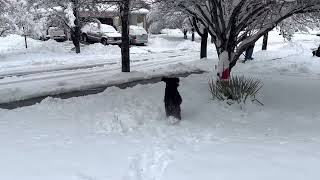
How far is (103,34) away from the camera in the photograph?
31.6 metres

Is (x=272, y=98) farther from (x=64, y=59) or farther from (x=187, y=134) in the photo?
(x=64, y=59)

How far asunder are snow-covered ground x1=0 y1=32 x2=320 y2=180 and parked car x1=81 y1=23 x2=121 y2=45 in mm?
19224

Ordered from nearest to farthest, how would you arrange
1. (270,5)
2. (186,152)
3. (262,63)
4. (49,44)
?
(186,152) < (270,5) < (262,63) < (49,44)

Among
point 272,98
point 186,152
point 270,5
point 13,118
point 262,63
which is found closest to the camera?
point 186,152

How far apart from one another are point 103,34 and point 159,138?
81.4 feet

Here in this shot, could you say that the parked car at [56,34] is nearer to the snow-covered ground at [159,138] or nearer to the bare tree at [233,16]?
the snow-covered ground at [159,138]

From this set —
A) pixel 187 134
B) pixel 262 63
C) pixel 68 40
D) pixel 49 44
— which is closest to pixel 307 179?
pixel 187 134

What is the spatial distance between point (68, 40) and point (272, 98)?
25578 millimetres

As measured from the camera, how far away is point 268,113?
9.62 meters

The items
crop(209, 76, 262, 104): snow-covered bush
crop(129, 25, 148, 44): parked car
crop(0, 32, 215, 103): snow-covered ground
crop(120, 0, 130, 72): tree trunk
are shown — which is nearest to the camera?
crop(209, 76, 262, 104): snow-covered bush

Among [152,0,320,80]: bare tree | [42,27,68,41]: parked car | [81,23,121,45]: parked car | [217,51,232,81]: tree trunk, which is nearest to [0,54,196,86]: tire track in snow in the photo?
[152,0,320,80]: bare tree

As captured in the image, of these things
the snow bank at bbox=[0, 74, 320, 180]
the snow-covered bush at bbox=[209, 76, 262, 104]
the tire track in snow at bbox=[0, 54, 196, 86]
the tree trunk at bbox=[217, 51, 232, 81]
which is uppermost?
the tree trunk at bbox=[217, 51, 232, 81]

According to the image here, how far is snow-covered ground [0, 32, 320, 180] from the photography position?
5.73 m

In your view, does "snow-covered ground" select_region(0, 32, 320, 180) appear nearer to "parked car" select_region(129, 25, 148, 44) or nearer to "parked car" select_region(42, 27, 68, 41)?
"parked car" select_region(129, 25, 148, 44)
